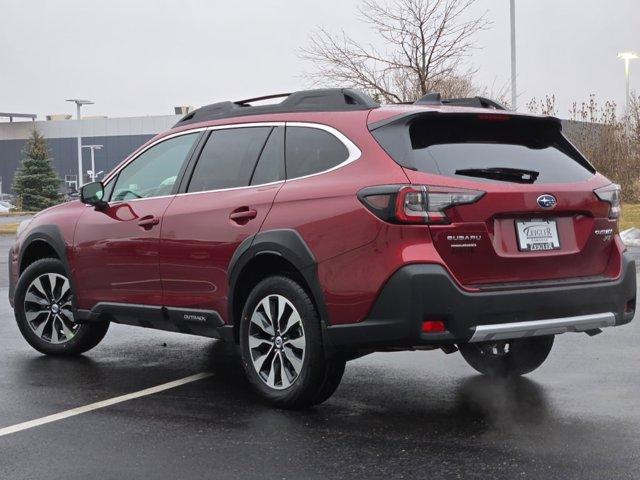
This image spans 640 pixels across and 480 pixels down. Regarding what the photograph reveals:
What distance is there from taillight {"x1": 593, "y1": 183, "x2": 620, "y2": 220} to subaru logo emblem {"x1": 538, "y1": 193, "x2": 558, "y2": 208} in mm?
391

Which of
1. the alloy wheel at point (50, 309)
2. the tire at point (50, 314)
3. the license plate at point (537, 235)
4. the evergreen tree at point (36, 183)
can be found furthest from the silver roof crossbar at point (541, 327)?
the evergreen tree at point (36, 183)

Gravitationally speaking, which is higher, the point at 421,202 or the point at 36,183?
the point at 36,183

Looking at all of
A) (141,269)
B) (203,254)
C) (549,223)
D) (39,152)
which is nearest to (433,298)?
(549,223)

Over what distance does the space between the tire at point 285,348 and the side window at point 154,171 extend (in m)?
1.30

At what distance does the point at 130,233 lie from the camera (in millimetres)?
7371

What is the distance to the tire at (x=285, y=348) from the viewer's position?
6.05 metres

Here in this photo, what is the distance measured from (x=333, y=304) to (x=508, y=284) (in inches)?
37.1

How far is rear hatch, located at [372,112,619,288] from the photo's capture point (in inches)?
223

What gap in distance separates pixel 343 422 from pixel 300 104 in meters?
1.96

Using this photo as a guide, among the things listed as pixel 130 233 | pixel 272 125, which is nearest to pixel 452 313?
pixel 272 125

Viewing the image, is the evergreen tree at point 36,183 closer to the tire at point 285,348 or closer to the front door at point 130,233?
the front door at point 130,233

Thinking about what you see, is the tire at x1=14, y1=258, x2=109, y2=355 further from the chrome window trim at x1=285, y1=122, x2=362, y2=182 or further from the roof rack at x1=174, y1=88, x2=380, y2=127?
the chrome window trim at x1=285, y1=122, x2=362, y2=182

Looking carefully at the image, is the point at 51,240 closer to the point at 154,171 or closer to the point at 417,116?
the point at 154,171

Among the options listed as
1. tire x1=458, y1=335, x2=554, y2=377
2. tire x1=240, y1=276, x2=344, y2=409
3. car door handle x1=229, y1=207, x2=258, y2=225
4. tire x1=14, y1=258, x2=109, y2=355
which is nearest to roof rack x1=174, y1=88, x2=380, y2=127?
car door handle x1=229, y1=207, x2=258, y2=225
